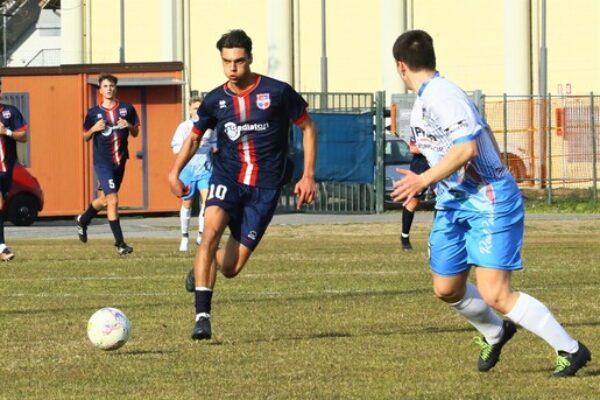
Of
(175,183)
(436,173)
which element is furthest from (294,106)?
(436,173)

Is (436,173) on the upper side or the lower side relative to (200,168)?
upper

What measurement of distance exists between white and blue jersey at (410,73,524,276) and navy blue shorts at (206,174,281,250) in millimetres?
2457

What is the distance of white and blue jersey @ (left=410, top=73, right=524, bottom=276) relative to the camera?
862 centimetres

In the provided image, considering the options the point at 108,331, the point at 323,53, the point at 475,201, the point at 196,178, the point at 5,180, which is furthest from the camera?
the point at 323,53

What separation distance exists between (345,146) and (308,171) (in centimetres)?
2259

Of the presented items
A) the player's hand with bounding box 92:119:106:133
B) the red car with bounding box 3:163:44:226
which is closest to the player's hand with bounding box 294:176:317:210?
the player's hand with bounding box 92:119:106:133

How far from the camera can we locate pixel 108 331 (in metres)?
9.91

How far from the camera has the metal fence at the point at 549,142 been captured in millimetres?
37094

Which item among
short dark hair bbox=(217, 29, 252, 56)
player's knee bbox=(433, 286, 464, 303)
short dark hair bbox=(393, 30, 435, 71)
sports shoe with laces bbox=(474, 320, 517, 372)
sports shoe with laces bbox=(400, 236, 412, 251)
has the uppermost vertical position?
short dark hair bbox=(217, 29, 252, 56)

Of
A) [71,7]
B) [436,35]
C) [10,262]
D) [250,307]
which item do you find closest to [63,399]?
[250,307]

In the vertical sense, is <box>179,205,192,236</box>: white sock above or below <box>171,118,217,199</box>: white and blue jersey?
below

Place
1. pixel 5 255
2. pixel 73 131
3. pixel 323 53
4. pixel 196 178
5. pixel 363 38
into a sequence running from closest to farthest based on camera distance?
pixel 5 255 < pixel 196 178 < pixel 73 131 < pixel 323 53 < pixel 363 38

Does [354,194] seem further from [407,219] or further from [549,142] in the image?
[407,219]

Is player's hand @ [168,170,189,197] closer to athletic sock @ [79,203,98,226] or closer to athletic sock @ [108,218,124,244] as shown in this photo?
athletic sock @ [108,218,124,244]
